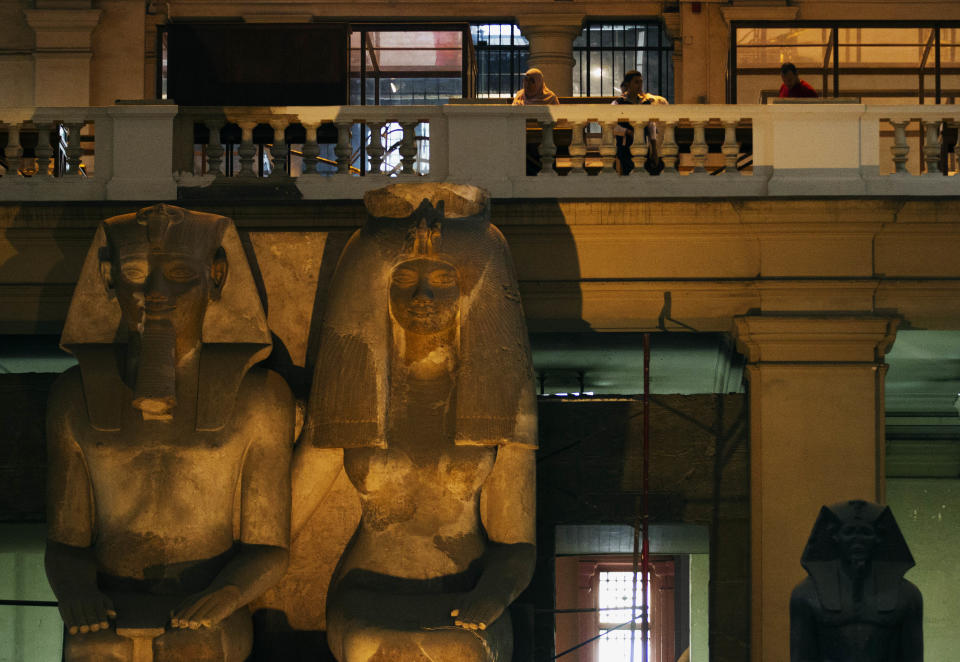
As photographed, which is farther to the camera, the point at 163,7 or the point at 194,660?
the point at 163,7

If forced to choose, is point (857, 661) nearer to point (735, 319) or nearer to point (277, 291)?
point (277, 291)

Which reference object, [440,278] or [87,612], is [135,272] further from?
[87,612]

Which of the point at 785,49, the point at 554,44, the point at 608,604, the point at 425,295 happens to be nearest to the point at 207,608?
the point at 425,295

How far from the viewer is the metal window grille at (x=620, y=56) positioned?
65.4 feet

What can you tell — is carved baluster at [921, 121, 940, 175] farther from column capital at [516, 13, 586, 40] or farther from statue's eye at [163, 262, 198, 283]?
column capital at [516, 13, 586, 40]

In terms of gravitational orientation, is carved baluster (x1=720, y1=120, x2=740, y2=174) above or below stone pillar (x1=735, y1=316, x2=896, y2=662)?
above

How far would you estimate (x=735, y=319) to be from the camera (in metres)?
12.7

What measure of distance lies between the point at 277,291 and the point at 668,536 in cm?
714

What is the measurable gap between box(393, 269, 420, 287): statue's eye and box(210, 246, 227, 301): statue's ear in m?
0.77

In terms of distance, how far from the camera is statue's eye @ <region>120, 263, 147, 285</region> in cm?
790

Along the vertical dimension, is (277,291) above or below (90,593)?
above

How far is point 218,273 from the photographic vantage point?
26.6ft

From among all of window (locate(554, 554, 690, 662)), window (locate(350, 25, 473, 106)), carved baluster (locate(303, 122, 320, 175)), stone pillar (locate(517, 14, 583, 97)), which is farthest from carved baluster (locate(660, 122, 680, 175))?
window (locate(554, 554, 690, 662))

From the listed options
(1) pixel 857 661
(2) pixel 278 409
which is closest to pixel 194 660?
(2) pixel 278 409
